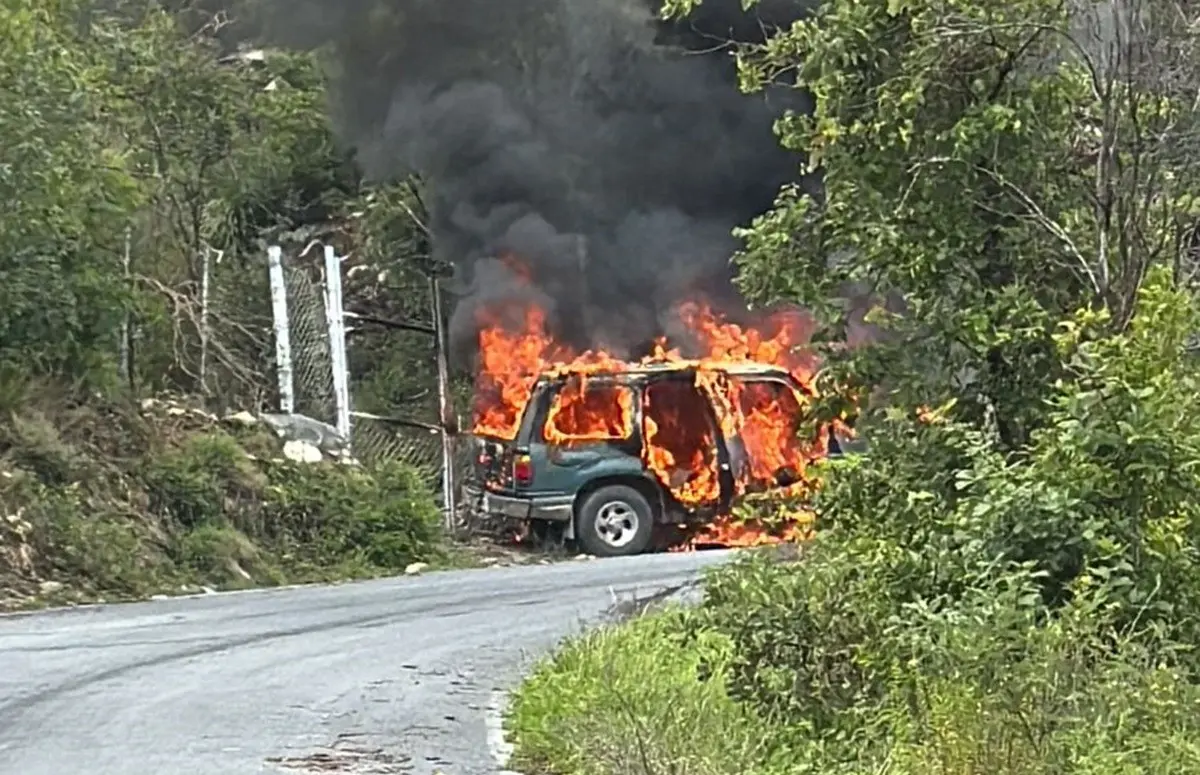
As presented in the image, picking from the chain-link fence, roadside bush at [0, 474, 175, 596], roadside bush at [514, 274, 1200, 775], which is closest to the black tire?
the chain-link fence

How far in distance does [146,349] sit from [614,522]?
17.7 ft

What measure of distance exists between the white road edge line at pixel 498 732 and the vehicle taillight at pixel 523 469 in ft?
32.1

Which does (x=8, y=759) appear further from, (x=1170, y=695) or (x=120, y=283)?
(x=120, y=283)

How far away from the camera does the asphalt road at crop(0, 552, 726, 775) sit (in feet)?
28.0

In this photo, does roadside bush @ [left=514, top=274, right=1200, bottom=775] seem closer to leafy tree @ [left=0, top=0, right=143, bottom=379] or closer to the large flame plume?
the large flame plume

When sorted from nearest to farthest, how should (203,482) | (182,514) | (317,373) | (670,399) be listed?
(182,514) < (203,482) < (670,399) < (317,373)

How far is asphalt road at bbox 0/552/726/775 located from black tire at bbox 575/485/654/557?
389 cm

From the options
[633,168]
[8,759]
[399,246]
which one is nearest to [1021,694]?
[8,759]

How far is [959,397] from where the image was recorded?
9.16m

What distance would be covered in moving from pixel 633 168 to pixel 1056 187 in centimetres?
1144

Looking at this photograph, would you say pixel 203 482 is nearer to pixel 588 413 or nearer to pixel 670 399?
pixel 588 413

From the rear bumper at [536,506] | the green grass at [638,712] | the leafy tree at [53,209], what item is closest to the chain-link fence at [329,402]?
the rear bumper at [536,506]

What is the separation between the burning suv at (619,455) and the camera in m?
19.6

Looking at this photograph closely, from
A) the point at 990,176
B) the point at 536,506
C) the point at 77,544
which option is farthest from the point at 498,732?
the point at 536,506
